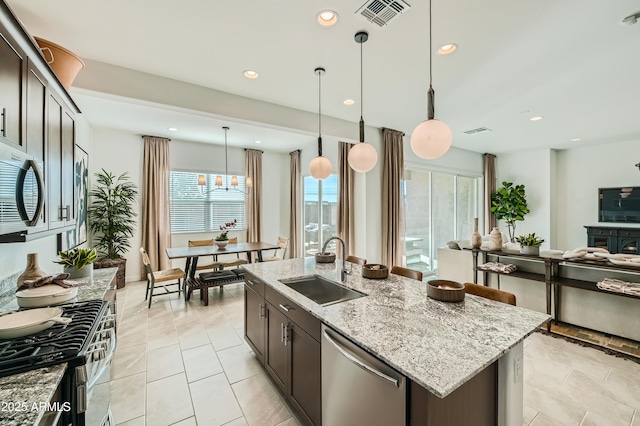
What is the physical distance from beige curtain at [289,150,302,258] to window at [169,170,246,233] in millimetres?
1238

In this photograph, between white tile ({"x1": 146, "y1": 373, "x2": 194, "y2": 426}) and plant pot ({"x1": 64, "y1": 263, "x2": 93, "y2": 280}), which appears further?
plant pot ({"x1": 64, "y1": 263, "x2": 93, "y2": 280})

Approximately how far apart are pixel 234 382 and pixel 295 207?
490 cm

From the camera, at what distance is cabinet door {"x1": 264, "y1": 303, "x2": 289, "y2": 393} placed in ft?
6.47

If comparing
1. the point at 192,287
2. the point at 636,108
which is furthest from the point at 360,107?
the point at 636,108

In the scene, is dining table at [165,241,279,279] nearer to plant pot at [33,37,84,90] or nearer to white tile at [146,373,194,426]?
white tile at [146,373,194,426]

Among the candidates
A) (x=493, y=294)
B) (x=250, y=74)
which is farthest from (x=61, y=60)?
(x=493, y=294)

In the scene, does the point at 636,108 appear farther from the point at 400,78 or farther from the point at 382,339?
the point at 382,339

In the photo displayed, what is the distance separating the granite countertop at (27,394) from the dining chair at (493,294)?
2.31m

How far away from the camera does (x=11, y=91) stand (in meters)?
1.34

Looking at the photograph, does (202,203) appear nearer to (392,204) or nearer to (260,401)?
(392,204)

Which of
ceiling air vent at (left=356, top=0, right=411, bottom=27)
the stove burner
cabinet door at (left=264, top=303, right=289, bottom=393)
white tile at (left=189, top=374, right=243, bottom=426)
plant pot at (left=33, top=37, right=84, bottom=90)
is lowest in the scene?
white tile at (left=189, top=374, right=243, bottom=426)

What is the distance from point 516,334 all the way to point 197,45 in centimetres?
320

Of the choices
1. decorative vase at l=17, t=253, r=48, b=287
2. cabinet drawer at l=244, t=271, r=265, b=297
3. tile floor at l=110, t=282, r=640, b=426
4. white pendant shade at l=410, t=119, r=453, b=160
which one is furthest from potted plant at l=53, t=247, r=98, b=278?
white pendant shade at l=410, t=119, r=453, b=160

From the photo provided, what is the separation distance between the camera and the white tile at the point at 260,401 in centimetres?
192
